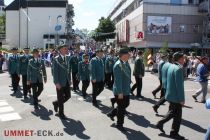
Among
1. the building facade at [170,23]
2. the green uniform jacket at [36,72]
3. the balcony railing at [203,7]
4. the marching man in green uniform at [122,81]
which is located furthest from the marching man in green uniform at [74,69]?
the balcony railing at [203,7]

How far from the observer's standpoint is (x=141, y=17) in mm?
60969

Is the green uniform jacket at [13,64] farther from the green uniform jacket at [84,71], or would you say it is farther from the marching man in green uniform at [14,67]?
the green uniform jacket at [84,71]

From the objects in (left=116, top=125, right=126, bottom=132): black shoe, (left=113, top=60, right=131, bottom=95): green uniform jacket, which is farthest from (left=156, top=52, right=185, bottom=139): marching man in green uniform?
(left=116, top=125, right=126, bottom=132): black shoe

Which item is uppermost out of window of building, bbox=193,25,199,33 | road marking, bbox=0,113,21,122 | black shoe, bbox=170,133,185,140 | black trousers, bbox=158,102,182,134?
window of building, bbox=193,25,199,33

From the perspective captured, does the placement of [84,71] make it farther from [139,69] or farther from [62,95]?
[62,95]

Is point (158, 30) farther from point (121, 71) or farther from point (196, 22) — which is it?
point (121, 71)

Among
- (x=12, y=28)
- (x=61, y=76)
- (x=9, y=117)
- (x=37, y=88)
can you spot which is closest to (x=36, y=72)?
(x=37, y=88)

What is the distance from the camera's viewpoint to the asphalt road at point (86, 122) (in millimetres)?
8938

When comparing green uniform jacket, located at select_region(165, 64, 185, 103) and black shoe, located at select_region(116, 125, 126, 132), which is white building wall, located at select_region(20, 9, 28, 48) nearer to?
black shoe, located at select_region(116, 125, 126, 132)

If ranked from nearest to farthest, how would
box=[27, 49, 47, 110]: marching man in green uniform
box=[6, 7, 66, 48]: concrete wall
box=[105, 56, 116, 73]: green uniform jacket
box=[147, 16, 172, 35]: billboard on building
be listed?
box=[27, 49, 47, 110]: marching man in green uniform
box=[105, 56, 116, 73]: green uniform jacket
box=[147, 16, 172, 35]: billboard on building
box=[6, 7, 66, 48]: concrete wall

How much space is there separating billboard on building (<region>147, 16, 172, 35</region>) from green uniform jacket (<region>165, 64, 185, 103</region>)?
51.6 m

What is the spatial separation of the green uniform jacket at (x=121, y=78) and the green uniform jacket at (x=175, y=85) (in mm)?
1044

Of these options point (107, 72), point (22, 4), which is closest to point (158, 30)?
point (22, 4)

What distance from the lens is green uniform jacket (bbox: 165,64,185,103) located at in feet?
28.3
